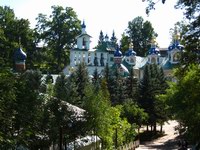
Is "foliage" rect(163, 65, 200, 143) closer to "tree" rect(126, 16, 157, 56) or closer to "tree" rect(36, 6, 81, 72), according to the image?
"tree" rect(36, 6, 81, 72)

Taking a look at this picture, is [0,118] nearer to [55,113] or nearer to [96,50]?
[55,113]

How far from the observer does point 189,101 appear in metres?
24.7

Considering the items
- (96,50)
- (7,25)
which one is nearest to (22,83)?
(7,25)

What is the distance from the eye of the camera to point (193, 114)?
27.2 meters

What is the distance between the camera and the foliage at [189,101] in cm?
1870

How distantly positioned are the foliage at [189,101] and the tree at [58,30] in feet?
152

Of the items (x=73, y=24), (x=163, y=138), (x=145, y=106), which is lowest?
(x=163, y=138)

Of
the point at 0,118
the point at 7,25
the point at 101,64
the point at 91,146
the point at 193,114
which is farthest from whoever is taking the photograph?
the point at 101,64

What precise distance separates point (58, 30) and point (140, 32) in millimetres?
24970

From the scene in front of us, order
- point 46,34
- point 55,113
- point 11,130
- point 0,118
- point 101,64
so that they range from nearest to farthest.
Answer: point 0,118, point 11,130, point 55,113, point 46,34, point 101,64

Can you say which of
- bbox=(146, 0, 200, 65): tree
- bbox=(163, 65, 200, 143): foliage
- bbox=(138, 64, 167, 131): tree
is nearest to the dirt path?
bbox=(138, 64, 167, 131): tree

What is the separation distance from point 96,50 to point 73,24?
8.14m

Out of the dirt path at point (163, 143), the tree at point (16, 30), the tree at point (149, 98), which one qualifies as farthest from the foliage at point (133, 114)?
the tree at point (16, 30)

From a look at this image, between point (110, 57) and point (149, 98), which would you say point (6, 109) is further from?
point (110, 57)
